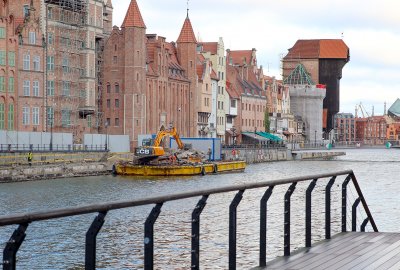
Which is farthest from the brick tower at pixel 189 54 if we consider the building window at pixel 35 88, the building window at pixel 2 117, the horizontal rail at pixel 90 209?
the horizontal rail at pixel 90 209

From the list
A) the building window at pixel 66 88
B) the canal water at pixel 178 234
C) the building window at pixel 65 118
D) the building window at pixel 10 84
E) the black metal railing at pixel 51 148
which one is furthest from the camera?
the building window at pixel 66 88

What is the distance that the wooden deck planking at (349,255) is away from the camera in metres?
11.0

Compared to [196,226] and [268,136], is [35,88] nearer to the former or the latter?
[196,226]

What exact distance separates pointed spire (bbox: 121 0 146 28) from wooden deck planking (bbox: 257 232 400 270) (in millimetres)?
90698

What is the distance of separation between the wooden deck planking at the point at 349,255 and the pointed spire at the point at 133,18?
90698 mm

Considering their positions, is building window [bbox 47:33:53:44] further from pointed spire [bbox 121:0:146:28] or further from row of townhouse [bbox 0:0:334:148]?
pointed spire [bbox 121:0:146:28]

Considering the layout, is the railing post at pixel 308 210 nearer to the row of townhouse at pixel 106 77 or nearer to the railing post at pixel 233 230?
the railing post at pixel 233 230

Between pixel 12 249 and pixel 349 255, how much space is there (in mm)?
6168

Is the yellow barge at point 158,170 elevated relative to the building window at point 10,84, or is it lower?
lower

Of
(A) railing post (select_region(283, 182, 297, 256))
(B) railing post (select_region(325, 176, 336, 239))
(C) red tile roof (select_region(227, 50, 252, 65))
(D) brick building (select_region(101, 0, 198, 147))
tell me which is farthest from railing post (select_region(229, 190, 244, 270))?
(C) red tile roof (select_region(227, 50, 252, 65))

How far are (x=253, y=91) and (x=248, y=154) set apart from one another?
37.5 metres

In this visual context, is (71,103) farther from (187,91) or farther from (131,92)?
(187,91)

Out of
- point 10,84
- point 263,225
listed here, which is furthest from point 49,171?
point 263,225

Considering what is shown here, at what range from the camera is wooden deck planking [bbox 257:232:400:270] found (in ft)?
36.2
